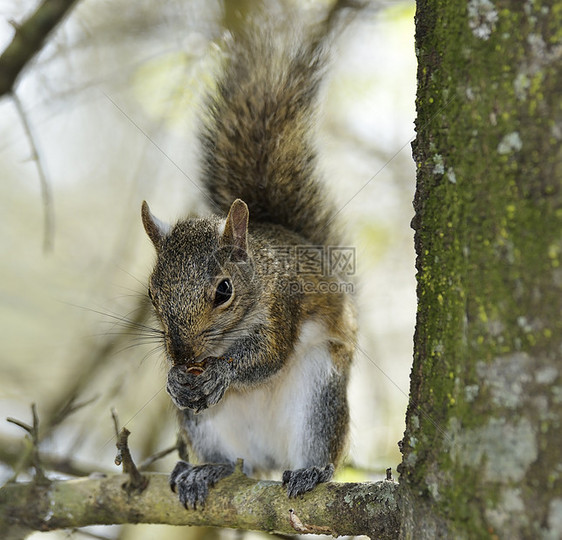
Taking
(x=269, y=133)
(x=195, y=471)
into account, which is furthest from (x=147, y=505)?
(x=269, y=133)

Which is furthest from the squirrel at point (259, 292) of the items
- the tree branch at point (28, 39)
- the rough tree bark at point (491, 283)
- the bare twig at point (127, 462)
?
the rough tree bark at point (491, 283)

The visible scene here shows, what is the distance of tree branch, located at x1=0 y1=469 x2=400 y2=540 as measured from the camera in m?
1.88

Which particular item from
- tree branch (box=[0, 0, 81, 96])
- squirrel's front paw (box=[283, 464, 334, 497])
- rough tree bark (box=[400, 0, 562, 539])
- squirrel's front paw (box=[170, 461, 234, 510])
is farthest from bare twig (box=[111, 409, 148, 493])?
tree branch (box=[0, 0, 81, 96])

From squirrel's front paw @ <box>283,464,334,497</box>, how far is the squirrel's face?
0.51 metres

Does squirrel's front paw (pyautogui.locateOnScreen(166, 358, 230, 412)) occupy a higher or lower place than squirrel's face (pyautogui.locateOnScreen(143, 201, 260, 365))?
lower

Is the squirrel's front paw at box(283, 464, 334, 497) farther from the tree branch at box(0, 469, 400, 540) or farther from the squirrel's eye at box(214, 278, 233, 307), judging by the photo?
the squirrel's eye at box(214, 278, 233, 307)

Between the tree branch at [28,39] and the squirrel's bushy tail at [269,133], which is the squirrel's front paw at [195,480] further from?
the tree branch at [28,39]

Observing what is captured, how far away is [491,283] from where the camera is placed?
1.09 meters

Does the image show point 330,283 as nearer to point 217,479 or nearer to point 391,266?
point 217,479

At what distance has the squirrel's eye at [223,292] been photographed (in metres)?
2.26

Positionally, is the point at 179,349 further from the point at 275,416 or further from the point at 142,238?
the point at 142,238

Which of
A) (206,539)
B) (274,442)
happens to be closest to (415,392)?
(274,442)

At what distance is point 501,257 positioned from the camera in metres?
1.08

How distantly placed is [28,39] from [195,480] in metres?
1.67
